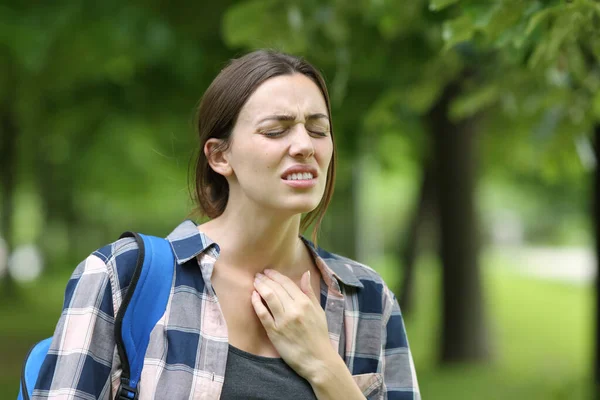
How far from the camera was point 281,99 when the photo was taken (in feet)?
7.22

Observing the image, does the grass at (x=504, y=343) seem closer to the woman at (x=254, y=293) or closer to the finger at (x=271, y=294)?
the woman at (x=254, y=293)

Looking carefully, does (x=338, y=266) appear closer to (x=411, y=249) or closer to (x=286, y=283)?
(x=286, y=283)

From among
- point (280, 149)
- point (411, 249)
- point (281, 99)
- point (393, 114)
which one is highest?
point (411, 249)

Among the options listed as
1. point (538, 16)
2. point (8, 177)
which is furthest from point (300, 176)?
point (8, 177)

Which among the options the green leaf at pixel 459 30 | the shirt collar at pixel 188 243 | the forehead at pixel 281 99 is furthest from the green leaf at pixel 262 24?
the shirt collar at pixel 188 243

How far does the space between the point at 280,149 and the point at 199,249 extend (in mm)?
338

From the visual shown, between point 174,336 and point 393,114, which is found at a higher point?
point 393,114

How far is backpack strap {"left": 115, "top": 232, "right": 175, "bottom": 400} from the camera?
1992 millimetres

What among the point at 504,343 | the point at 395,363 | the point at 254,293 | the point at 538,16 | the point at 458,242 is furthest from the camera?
the point at 504,343

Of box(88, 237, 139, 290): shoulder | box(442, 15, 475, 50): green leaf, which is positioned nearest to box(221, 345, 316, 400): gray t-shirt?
box(88, 237, 139, 290): shoulder

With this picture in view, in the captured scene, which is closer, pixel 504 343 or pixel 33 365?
pixel 33 365

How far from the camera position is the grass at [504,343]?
8.62 metres

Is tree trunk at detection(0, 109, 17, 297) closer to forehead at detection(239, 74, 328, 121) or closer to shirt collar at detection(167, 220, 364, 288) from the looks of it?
shirt collar at detection(167, 220, 364, 288)

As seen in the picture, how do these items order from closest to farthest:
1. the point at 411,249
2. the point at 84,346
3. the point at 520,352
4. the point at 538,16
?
the point at 84,346
the point at 538,16
the point at 520,352
the point at 411,249
